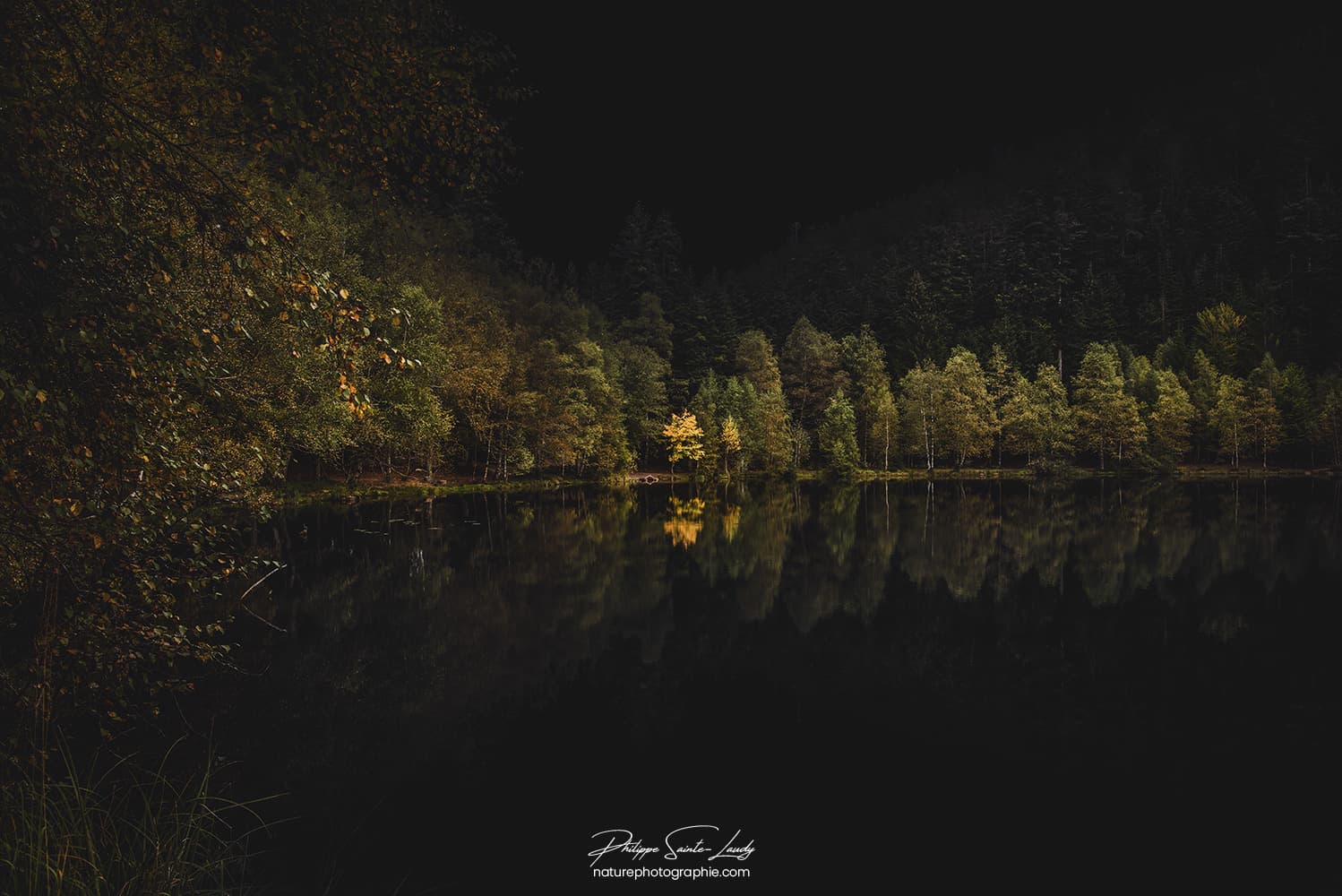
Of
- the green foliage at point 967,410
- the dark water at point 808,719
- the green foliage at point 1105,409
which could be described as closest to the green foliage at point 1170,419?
the green foliage at point 1105,409

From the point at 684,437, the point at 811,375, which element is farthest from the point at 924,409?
the point at 684,437

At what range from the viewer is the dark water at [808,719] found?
7.94 metres

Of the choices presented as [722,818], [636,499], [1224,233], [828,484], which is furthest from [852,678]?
[1224,233]

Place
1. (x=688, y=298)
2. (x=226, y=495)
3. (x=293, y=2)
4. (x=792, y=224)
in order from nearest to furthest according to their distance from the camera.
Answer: (x=293, y=2) < (x=226, y=495) < (x=688, y=298) < (x=792, y=224)

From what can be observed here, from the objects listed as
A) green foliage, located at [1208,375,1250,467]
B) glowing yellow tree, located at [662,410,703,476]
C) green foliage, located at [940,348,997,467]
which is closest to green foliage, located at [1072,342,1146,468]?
green foliage, located at [1208,375,1250,467]

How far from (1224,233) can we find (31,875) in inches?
4903

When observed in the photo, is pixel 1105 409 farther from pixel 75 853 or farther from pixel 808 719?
pixel 75 853

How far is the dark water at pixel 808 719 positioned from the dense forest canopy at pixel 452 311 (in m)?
3.24

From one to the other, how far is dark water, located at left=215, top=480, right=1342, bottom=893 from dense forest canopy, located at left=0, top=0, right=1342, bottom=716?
128 inches

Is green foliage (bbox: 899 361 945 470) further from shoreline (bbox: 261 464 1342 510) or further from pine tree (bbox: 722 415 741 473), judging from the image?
pine tree (bbox: 722 415 741 473)

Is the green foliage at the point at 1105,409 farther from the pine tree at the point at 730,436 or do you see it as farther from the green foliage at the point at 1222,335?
the pine tree at the point at 730,436

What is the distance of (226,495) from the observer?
36.9 ft

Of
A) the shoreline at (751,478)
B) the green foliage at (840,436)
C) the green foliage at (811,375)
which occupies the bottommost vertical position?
the shoreline at (751,478)

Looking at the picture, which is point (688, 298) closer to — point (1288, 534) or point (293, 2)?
point (1288, 534)
